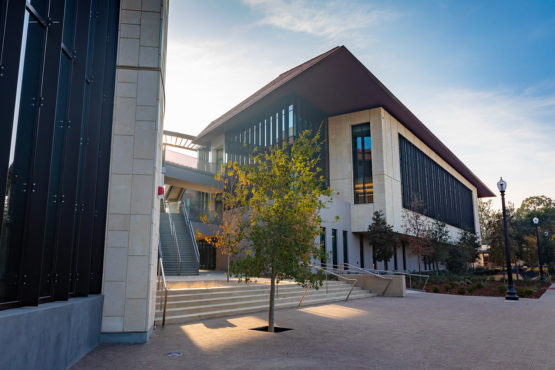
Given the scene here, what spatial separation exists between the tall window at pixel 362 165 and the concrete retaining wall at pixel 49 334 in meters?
27.1

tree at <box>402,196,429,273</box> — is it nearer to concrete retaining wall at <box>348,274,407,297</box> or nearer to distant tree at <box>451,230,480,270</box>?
distant tree at <box>451,230,480,270</box>

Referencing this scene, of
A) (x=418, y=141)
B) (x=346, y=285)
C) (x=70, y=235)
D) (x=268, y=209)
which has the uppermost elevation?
(x=418, y=141)

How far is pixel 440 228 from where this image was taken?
30781 mm

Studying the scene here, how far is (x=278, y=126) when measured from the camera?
30.2 metres

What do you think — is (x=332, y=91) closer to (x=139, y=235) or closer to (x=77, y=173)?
(x=139, y=235)

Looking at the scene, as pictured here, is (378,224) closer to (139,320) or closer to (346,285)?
(346,285)

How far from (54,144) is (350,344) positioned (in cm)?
663

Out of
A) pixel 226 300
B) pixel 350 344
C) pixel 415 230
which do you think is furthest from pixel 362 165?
pixel 350 344

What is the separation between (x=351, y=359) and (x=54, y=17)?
738 centimetres

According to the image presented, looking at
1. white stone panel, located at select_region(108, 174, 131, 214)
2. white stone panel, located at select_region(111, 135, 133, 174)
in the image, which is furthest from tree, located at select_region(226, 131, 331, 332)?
white stone panel, located at select_region(111, 135, 133, 174)

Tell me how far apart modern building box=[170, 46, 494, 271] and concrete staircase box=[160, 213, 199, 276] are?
511cm

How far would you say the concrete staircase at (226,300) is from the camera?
35.2ft

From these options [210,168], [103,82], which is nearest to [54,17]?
[103,82]

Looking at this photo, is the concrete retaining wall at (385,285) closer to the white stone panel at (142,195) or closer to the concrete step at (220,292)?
the concrete step at (220,292)
